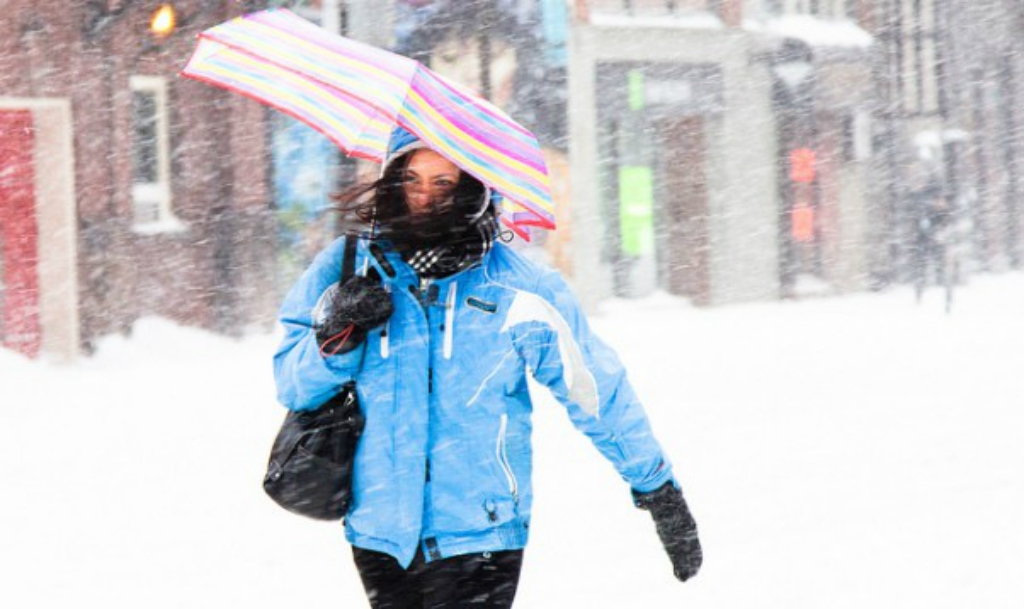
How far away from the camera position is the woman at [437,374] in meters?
2.96

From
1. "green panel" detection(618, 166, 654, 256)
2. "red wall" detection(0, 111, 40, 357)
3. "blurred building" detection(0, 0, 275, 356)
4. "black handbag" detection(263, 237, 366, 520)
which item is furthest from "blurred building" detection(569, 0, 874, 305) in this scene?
"black handbag" detection(263, 237, 366, 520)

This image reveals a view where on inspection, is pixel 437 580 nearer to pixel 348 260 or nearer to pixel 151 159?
pixel 348 260

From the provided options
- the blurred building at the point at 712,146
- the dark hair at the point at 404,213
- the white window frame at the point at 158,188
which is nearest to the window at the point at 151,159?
the white window frame at the point at 158,188

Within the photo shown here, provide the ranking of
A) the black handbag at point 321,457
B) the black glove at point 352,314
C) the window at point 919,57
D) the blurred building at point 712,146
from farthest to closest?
the window at point 919,57, the blurred building at point 712,146, the black handbag at point 321,457, the black glove at point 352,314

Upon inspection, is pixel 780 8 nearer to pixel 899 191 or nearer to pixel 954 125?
pixel 899 191

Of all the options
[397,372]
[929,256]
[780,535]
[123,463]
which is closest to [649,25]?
[929,256]

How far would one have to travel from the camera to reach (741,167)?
23.5 metres

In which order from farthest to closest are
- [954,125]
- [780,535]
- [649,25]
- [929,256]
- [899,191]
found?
[954,125]
[899,191]
[929,256]
[649,25]
[780,535]

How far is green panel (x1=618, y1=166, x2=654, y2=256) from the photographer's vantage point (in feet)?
73.7

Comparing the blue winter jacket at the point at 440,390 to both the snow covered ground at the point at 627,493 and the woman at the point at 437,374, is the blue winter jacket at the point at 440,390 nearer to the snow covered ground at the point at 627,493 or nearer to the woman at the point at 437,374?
the woman at the point at 437,374

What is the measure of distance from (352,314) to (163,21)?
14095mm

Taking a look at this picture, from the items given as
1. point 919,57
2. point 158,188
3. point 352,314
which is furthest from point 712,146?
point 352,314

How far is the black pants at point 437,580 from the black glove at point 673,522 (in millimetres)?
361

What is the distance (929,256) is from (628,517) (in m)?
17.5
